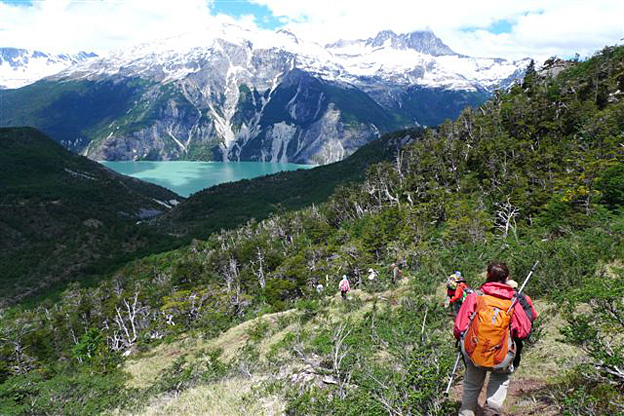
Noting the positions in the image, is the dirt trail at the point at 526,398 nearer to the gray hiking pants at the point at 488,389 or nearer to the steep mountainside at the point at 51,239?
the gray hiking pants at the point at 488,389

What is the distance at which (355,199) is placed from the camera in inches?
3593

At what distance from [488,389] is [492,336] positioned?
1.44 m

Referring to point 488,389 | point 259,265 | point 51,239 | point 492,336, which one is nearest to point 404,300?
point 488,389

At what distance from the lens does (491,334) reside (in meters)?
6.90

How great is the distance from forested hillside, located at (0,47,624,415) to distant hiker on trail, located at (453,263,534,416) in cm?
112

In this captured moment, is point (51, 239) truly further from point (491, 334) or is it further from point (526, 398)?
point (491, 334)

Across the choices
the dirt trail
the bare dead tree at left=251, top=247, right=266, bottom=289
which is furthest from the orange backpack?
the bare dead tree at left=251, top=247, right=266, bottom=289

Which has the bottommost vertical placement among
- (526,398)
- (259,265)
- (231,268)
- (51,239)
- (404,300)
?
(51,239)

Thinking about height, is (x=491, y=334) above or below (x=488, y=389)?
above

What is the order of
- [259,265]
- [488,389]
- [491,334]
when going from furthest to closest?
1. [259,265]
2. [488,389]
3. [491,334]

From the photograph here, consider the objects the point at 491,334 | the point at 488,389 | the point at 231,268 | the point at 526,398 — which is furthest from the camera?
the point at 231,268

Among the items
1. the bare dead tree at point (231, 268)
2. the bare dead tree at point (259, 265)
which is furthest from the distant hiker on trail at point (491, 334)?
the bare dead tree at point (231, 268)

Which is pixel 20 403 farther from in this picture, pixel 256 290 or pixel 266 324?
pixel 256 290

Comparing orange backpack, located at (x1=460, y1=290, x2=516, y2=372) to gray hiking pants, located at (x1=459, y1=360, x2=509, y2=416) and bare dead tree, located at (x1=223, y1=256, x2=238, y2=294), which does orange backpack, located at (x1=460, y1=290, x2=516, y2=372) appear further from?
bare dead tree, located at (x1=223, y1=256, x2=238, y2=294)
